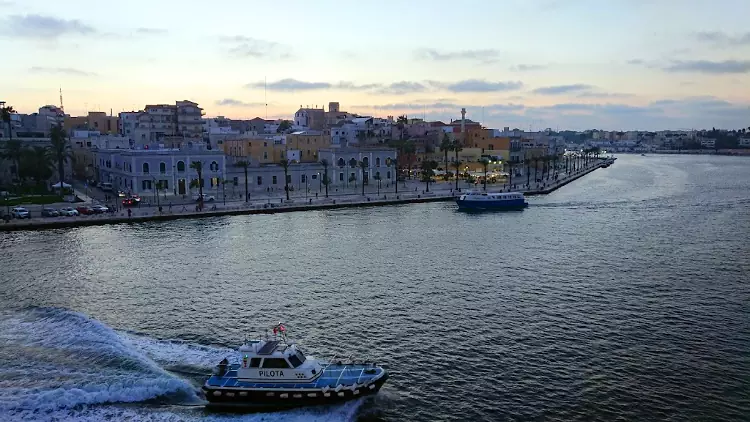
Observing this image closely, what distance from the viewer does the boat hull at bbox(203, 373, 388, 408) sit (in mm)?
23531

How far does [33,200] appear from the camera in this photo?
73.8 meters

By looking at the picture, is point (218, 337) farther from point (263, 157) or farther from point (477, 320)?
point (263, 157)

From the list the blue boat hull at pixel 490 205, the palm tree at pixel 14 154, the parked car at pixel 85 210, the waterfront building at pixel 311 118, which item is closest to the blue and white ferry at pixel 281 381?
the parked car at pixel 85 210

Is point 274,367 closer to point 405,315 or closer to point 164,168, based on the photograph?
point 405,315

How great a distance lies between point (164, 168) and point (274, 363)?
63.2 metres

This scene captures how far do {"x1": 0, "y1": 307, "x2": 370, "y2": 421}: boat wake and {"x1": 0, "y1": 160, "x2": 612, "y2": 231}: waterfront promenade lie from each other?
108 feet

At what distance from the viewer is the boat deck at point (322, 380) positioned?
23.8m

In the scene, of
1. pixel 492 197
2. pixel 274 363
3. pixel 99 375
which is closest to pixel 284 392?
pixel 274 363

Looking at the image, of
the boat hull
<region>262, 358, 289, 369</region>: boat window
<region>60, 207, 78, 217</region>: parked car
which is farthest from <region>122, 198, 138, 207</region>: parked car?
<region>262, 358, 289, 369</region>: boat window

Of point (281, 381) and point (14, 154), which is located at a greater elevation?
point (14, 154)

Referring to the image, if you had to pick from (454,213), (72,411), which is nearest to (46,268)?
(72,411)

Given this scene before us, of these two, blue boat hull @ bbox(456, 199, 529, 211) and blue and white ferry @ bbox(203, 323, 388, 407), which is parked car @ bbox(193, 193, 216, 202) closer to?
blue boat hull @ bbox(456, 199, 529, 211)

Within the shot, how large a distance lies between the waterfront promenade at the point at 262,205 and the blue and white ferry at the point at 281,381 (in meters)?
45.4

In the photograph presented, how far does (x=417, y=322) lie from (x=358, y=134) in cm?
10902
